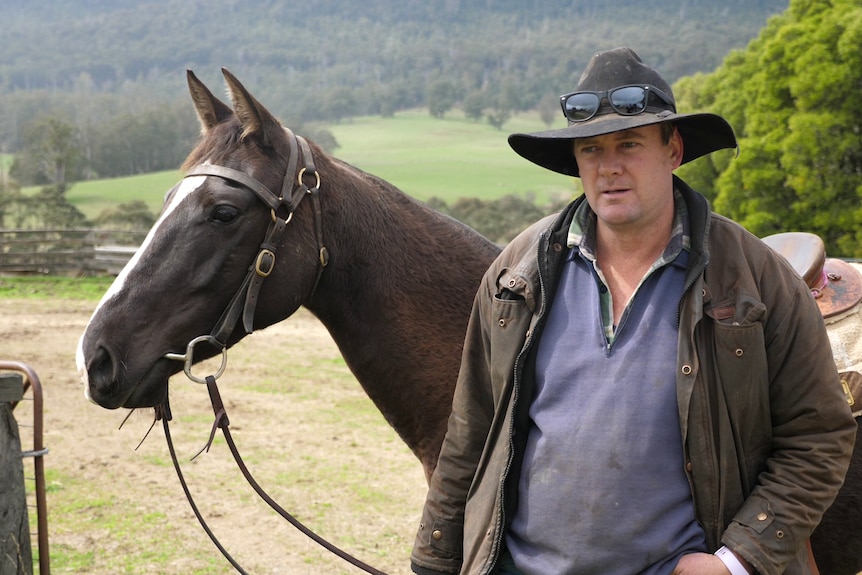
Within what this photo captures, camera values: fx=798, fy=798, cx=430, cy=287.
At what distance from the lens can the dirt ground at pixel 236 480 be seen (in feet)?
18.3

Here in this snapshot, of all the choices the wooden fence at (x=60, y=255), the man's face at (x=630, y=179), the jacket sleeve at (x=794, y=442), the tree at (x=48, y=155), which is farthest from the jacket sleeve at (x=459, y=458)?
the tree at (x=48, y=155)

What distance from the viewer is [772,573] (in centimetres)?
189

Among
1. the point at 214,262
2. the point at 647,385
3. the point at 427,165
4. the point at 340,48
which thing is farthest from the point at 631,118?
the point at 340,48

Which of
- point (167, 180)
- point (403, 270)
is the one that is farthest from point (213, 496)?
point (167, 180)

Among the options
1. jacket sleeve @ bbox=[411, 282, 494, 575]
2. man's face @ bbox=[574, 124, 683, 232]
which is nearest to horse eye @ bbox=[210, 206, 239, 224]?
jacket sleeve @ bbox=[411, 282, 494, 575]

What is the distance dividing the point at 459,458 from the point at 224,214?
3.64ft

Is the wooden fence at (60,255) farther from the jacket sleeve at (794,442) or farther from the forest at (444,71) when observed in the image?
the jacket sleeve at (794,442)

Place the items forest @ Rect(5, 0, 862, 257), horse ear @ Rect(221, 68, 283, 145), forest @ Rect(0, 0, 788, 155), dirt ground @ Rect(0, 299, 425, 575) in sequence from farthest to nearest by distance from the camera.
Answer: forest @ Rect(0, 0, 788, 155), forest @ Rect(5, 0, 862, 257), dirt ground @ Rect(0, 299, 425, 575), horse ear @ Rect(221, 68, 283, 145)

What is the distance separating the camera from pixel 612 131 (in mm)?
1973

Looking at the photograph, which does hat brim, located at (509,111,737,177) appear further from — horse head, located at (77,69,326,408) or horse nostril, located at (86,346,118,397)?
horse nostril, located at (86,346,118,397)

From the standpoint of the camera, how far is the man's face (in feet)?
6.63

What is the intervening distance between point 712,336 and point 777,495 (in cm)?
41

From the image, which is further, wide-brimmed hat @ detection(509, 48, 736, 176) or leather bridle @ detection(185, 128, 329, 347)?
leather bridle @ detection(185, 128, 329, 347)

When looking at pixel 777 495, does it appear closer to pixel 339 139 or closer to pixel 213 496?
pixel 213 496
